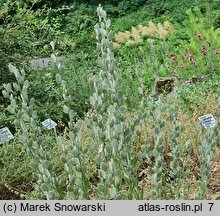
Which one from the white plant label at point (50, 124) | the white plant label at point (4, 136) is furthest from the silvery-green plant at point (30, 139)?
the white plant label at point (4, 136)

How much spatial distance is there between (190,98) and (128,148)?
2339mm

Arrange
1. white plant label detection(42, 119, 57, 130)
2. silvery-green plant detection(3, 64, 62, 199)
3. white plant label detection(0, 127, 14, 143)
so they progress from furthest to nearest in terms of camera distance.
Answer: white plant label detection(0, 127, 14, 143) < white plant label detection(42, 119, 57, 130) < silvery-green plant detection(3, 64, 62, 199)

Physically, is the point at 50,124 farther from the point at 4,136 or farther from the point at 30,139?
the point at 30,139

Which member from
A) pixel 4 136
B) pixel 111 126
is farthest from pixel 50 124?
pixel 111 126

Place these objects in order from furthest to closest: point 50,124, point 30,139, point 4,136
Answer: point 4,136
point 50,124
point 30,139

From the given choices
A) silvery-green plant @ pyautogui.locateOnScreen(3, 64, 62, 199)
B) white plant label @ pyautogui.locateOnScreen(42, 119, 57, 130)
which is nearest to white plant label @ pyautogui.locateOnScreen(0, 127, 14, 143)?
white plant label @ pyautogui.locateOnScreen(42, 119, 57, 130)

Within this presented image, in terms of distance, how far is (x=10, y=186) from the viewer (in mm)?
3613

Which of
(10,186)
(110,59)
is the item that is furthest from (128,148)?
(10,186)

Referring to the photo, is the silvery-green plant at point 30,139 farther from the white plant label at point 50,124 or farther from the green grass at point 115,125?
the white plant label at point 50,124

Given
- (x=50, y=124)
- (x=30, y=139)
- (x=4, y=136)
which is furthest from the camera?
(x=4, y=136)

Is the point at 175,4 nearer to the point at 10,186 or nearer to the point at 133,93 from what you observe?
the point at 133,93

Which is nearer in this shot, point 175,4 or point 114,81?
point 114,81

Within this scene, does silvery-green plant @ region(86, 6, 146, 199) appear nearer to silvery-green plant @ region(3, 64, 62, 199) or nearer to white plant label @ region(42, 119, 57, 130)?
silvery-green plant @ region(3, 64, 62, 199)

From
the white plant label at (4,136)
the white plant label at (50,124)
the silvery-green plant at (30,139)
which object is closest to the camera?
the silvery-green plant at (30,139)
